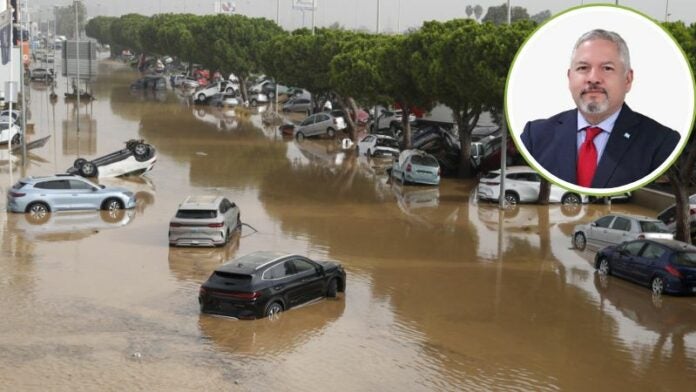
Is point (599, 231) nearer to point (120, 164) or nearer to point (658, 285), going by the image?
point (658, 285)

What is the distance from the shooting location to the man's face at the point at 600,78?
42.3 ft

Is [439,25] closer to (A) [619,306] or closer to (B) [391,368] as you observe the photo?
(A) [619,306]

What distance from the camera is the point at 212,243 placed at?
82.4ft

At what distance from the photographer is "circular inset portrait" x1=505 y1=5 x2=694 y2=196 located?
1299 cm

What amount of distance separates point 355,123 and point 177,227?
30951mm

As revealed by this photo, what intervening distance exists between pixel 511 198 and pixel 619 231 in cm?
938

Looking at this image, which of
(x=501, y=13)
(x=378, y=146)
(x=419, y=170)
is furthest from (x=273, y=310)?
(x=501, y=13)

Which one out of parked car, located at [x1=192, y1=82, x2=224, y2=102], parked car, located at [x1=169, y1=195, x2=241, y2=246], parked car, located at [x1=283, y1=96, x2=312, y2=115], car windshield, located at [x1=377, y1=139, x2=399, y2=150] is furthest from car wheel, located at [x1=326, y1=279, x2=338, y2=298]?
parked car, located at [x1=192, y1=82, x2=224, y2=102]

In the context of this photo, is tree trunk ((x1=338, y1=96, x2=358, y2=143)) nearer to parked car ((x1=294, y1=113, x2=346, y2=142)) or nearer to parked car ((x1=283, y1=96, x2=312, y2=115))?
parked car ((x1=294, y1=113, x2=346, y2=142))

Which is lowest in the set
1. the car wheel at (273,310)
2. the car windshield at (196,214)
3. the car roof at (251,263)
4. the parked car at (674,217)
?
the car wheel at (273,310)

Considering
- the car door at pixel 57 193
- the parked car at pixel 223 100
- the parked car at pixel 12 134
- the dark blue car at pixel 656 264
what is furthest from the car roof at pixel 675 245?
the parked car at pixel 223 100

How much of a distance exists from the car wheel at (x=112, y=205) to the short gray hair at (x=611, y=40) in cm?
2041

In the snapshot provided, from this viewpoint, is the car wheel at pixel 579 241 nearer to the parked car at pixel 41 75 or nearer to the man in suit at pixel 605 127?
the man in suit at pixel 605 127

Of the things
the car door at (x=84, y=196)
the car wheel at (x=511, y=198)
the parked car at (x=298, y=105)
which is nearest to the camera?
the car door at (x=84, y=196)
